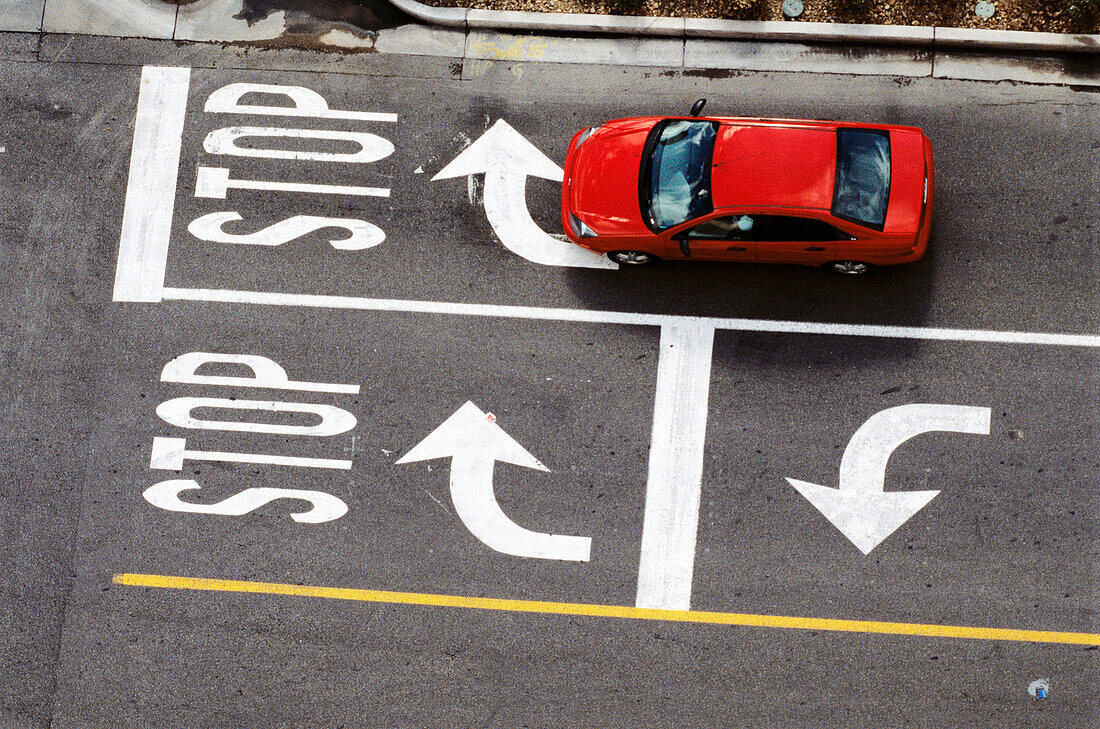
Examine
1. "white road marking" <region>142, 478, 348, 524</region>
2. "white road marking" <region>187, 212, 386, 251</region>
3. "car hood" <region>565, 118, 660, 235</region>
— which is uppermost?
"car hood" <region>565, 118, 660, 235</region>

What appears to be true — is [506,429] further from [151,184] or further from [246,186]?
[151,184]

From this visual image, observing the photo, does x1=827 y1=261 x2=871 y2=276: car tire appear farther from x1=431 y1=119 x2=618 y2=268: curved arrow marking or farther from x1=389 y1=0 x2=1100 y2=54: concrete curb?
x1=389 y1=0 x2=1100 y2=54: concrete curb

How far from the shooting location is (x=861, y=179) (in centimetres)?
861

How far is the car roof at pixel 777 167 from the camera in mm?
8562

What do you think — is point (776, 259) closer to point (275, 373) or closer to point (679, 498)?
point (679, 498)

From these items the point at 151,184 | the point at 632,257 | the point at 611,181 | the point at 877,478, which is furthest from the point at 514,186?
the point at 877,478

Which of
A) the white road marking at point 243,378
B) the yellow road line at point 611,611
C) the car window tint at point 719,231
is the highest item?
the car window tint at point 719,231

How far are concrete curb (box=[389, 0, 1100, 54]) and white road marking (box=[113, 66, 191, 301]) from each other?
2.83 meters

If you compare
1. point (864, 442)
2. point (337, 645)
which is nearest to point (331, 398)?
point (337, 645)

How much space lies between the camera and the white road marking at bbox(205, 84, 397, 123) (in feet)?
32.9

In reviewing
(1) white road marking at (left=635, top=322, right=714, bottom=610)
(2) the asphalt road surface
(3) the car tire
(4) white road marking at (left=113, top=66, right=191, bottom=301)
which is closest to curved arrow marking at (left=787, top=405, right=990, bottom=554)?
(2) the asphalt road surface

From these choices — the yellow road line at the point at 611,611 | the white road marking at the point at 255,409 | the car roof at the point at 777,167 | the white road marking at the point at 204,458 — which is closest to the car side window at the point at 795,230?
the car roof at the point at 777,167

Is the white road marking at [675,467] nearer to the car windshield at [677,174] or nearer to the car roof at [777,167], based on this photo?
the car windshield at [677,174]

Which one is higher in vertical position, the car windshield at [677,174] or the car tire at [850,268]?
the car windshield at [677,174]
